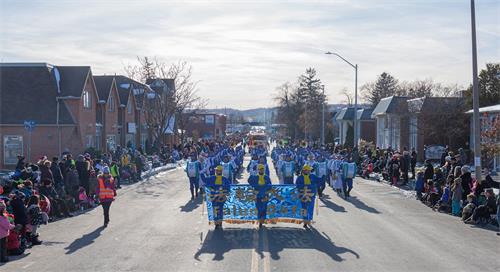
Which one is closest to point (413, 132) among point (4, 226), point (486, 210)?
point (486, 210)

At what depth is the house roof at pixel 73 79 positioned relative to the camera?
41.4 metres

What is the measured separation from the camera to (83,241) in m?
14.8

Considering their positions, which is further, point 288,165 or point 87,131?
point 87,131

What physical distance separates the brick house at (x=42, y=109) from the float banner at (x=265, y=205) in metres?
25.5

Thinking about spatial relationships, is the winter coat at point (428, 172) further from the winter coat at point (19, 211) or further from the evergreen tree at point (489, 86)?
the evergreen tree at point (489, 86)

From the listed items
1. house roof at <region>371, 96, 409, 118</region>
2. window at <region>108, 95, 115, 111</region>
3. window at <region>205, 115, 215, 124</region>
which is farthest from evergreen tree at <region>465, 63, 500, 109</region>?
window at <region>205, 115, 215, 124</region>

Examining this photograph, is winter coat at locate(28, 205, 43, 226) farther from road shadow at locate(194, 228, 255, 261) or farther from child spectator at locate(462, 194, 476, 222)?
child spectator at locate(462, 194, 476, 222)

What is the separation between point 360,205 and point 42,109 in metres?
25.5

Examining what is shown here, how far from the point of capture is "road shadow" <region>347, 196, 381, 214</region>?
20955 mm

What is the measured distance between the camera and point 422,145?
50.1 meters

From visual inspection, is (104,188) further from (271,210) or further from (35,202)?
(271,210)

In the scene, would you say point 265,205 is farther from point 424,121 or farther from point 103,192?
point 424,121

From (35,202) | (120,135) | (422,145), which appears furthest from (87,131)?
(35,202)

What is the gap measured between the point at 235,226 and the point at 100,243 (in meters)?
3.99
